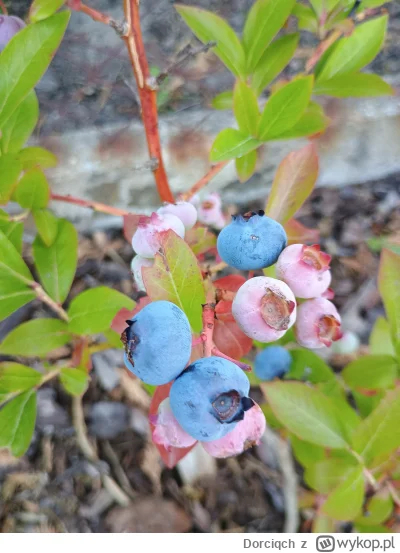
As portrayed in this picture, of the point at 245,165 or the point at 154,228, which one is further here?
the point at 245,165

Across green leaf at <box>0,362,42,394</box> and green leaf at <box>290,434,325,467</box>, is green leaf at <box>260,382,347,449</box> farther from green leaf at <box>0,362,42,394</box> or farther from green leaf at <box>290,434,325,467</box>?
green leaf at <box>0,362,42,394</box>

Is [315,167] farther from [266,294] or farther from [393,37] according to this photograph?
[393,37]

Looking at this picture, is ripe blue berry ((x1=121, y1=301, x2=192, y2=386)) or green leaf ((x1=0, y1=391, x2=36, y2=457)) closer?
ripe blue berry ((x1=121, y1=301, x2=192, y2=386))

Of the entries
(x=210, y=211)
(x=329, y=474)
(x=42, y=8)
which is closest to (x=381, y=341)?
(x=329, y=474)

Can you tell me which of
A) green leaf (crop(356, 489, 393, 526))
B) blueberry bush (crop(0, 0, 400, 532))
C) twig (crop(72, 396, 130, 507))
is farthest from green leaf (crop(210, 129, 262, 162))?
twig (crop(72, 396, 130, 507))

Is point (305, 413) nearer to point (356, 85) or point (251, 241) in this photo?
Answer: point (251, 241)
